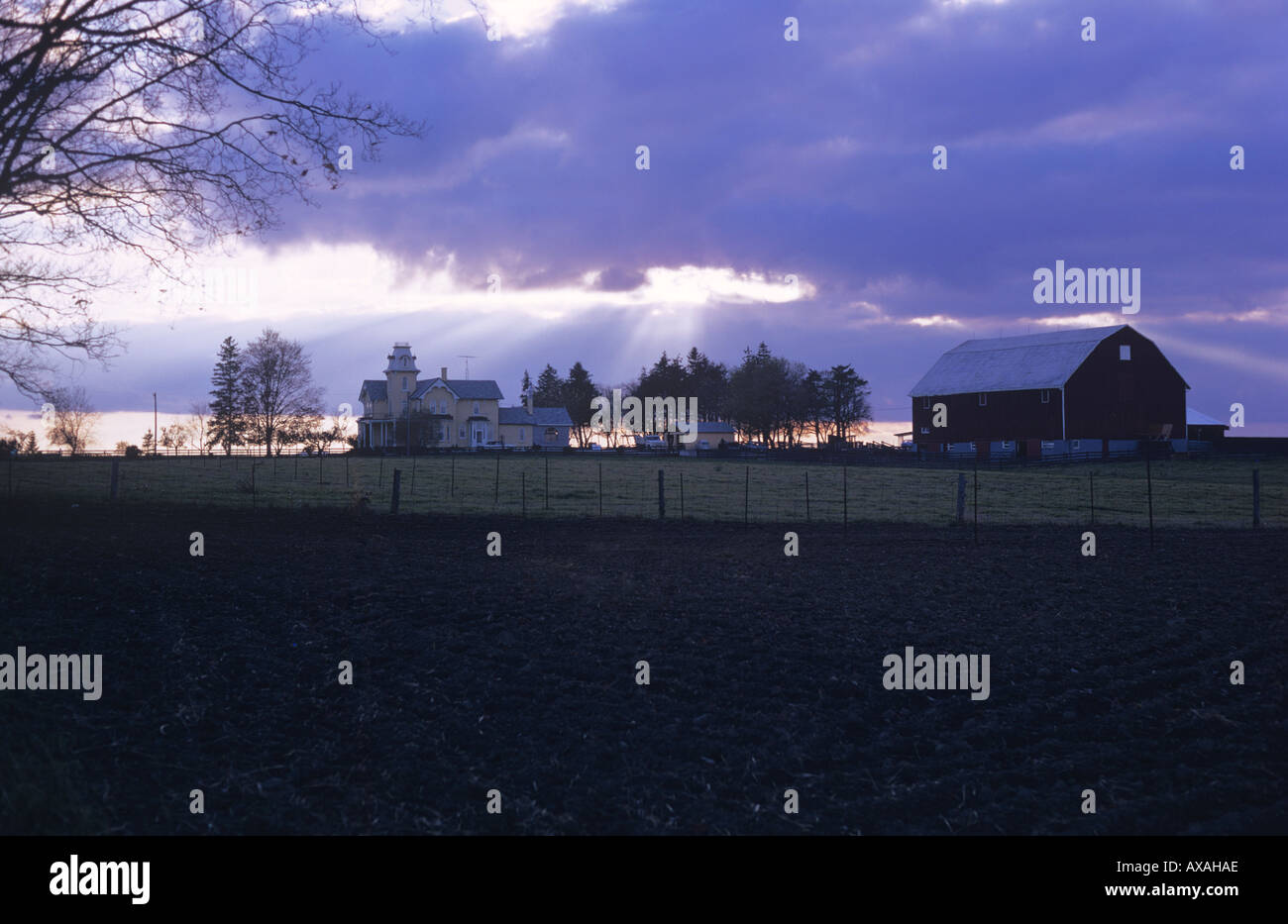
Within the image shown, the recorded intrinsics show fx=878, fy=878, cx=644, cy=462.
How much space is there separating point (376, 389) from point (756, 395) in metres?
36.6

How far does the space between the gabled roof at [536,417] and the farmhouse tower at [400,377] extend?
10119 mm

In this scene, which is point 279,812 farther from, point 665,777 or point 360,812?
point 665,777

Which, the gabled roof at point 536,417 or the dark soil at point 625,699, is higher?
the gabled roof at point 536,417

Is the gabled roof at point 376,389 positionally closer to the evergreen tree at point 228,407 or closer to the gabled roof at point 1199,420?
the evergreen tree at point 228,407

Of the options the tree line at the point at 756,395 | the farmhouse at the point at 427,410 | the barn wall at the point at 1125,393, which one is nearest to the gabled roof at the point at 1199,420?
the barn wall at the point at 1125,393

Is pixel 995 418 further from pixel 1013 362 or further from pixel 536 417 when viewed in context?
pixel 536 417

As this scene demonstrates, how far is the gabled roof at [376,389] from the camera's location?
8238cm

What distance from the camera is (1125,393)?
5850 centimetres

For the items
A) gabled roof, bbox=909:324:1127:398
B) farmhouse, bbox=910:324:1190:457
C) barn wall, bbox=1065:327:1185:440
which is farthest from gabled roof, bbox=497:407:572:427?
barn wall, bbox=1065:327:1185:440

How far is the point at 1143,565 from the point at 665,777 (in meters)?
11.8

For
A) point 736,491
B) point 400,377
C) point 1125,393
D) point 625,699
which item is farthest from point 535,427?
point 625,699

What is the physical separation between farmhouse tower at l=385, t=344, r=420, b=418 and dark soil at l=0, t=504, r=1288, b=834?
222 feet

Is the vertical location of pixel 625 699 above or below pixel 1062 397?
below

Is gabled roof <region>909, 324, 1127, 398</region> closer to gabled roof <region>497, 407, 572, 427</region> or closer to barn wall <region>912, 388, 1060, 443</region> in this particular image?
barn wall <region>912, 388, 1060, 443</region>
